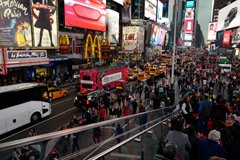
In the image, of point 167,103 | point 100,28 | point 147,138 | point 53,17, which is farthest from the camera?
point 100,28

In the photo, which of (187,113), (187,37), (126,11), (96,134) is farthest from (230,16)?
(96,134)

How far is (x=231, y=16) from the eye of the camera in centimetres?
7850

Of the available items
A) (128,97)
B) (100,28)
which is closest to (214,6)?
(100,28)

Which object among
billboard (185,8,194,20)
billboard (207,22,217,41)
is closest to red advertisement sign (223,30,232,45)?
billboard (207,22,217,41)

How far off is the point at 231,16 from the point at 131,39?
39.7 meters

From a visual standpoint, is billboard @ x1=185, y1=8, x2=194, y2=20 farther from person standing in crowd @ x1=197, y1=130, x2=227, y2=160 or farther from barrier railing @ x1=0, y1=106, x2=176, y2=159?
person standing in crowd @ x1=197, y1=130, x2=227, y2=160

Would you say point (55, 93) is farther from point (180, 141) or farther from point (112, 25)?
point (112, 25)

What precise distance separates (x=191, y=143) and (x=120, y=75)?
89.7 feet

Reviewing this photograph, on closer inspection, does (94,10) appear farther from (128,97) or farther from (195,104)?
(195,104)

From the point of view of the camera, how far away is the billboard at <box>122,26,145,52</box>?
237ft

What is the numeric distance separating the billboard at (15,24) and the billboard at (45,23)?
131cm

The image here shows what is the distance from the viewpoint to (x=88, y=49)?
164 feet

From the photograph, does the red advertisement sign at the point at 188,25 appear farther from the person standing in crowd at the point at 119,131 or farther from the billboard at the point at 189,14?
the person standing in crowd at the point at 119,131

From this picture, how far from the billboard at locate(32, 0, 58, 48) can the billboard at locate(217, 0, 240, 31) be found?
60.7 meters
